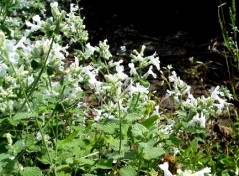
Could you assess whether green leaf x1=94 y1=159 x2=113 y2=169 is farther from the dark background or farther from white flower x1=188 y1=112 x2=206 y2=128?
the dark background

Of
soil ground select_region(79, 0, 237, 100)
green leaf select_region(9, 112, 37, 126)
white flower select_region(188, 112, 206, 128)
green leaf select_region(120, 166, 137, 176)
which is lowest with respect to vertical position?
green leaf select_region(120, 166, 137, 176)

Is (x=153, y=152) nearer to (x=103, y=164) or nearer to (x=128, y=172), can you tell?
(x=128, y=172)

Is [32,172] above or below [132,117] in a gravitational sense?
below

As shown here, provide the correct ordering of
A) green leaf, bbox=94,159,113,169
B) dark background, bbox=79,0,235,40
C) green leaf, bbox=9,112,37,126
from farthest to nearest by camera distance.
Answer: dark background, bbox=79,0,235,40
green leaf, bbox=94,159,113,169
green leaf, bbox=9,112,37,126

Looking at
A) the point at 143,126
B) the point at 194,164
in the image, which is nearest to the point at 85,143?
the point at 143,126

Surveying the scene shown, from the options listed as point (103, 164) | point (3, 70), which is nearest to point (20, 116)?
point (3, 70)

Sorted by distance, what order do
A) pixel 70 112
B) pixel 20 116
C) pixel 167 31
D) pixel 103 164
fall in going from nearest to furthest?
pixel 20 116 → pixel 103 164 → pixel 70 112 → pixel 167 31

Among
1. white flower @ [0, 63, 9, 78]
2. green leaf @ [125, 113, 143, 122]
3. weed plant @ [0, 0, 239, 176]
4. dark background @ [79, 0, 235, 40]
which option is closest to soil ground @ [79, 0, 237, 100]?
dark background @ [79, 0, 235, 40]

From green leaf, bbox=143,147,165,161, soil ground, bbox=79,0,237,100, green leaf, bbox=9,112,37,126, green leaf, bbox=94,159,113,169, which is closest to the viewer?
green leaf, bbox=9,112,37,126

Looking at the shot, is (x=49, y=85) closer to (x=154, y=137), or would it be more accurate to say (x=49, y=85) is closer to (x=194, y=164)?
(x=154, y=137)

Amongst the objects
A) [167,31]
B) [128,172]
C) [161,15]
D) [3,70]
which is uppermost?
[161,15]

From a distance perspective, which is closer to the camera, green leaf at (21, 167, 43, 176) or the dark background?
green leaf at (21, 167, 43, 176)
